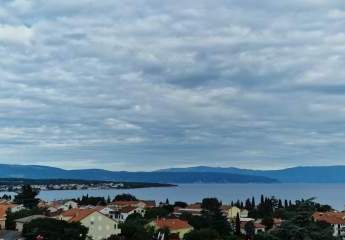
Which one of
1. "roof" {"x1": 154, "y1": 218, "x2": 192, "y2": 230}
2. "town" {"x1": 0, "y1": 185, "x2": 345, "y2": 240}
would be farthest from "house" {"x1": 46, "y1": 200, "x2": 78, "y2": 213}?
"roof" {"x1": 154, "y1": 218, "x2": 192, "y2": 230}

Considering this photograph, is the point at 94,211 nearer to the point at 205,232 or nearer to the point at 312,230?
the point at 205,232

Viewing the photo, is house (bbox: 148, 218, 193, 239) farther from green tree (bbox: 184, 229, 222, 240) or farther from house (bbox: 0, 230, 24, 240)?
house (bbox: 0, 230, 24, 240)

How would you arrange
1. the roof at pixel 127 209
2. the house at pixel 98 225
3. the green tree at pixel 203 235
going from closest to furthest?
the green tree at pixel 203 235, the house at pixel 98 225, the roof at pixel 127 209

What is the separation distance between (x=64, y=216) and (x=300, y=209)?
48400mm

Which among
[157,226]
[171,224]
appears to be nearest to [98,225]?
[157,226]

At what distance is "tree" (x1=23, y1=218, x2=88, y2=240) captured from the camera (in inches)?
1889

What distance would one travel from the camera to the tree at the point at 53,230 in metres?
48.0

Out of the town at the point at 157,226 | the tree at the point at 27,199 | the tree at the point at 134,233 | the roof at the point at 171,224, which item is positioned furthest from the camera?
the tree at the point at 27,199

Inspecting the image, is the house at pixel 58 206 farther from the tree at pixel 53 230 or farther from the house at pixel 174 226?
the tree at pixel 53 230

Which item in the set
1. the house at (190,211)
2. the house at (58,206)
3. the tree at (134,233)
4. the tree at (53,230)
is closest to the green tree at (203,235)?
the tree at (134,233)

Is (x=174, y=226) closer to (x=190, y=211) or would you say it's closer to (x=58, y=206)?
(x=190, y=211)

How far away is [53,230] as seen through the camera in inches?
1937

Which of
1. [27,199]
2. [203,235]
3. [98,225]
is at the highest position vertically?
[27,199]

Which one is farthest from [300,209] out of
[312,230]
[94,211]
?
[94,211]
